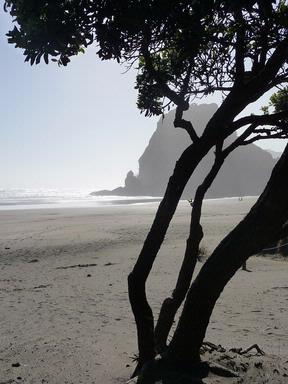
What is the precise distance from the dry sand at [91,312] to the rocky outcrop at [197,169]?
114 meters

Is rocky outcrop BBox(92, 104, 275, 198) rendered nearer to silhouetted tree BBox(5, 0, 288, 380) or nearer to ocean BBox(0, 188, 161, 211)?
ocean BBox(0, 188, 161, 211)

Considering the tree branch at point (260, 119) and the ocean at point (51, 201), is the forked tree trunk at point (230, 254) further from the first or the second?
the ocean at point (51, 201)

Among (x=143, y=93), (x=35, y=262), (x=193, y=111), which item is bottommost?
(x=35, y=262)

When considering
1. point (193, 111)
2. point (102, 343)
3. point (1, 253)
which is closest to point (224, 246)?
point (102, 343)

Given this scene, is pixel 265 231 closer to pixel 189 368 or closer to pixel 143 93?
pixel 189 368

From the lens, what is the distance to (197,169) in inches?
5846

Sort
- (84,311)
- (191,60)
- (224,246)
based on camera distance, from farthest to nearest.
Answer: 1. (84,311)
2. (191,60)
3. (224,246)

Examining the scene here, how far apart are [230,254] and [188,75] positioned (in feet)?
7.75

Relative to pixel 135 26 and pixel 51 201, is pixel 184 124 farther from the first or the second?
pixel 51 201

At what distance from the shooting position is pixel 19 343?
6.81 metres

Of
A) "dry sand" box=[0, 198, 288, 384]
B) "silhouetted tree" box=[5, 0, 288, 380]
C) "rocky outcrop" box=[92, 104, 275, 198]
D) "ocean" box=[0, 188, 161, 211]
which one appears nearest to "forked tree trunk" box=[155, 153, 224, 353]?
"silhouetted tree" box=[5, 0, 288, 380]

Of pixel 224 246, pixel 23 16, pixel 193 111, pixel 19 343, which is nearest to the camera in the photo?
pixel 23 16

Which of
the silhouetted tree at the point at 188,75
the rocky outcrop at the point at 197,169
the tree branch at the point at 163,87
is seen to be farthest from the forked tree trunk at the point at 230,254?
the rocky outcrop at the point at 197,169

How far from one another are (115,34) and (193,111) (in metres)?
159
